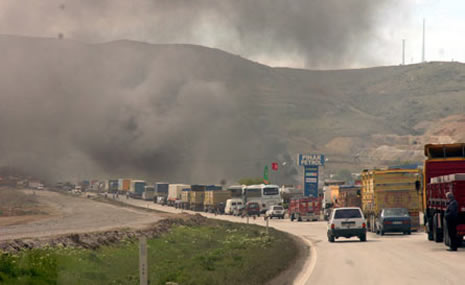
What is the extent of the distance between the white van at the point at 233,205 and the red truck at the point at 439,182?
64749 millimetres

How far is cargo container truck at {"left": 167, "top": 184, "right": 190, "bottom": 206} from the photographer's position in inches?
4948

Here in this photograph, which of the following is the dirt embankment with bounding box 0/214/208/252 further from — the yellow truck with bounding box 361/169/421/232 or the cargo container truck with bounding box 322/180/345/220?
the cargo container truck with bounding box 322/180/345/220

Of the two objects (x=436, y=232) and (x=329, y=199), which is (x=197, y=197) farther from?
(x=436, y=232)

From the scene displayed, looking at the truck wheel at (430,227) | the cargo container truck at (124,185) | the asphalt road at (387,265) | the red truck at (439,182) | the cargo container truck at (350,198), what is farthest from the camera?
the cargo container truck at (124,185)

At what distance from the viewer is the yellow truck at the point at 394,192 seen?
159ft

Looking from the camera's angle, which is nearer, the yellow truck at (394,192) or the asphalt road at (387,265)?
the asphalt road at (387,265)

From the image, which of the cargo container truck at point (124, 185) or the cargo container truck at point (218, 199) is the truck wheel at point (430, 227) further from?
the cargo container truck at point (124, 185)

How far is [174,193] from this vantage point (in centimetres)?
12850

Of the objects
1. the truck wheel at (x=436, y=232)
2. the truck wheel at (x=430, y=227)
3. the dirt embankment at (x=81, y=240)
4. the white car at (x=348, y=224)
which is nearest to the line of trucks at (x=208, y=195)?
the dirt embankment at (x=81, y=240)

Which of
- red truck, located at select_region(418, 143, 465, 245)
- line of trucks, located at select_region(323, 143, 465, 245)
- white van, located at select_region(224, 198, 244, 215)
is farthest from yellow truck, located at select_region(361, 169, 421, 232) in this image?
white van, located at select_region(224, 198, 244, 215)

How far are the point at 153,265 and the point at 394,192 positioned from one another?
2490cm

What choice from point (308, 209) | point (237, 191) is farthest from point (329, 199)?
point (237, 191)

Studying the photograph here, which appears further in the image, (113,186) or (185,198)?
(113,186)

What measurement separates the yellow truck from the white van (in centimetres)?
5065
